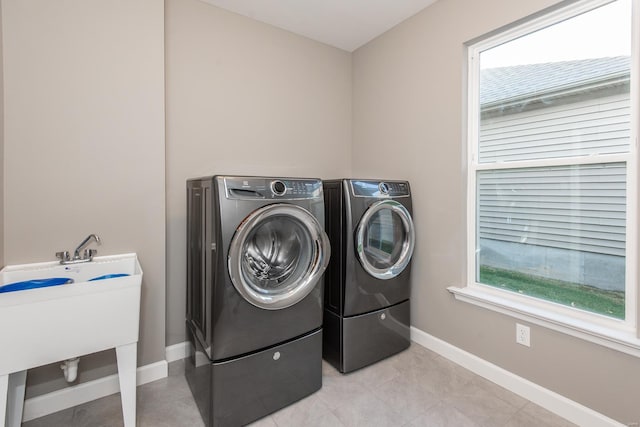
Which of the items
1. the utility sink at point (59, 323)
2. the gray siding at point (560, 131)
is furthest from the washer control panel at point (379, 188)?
the utility sink at point (59, 323)

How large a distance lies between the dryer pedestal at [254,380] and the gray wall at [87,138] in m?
0.52

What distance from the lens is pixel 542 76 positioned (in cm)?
180

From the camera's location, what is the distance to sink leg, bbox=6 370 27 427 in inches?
53.9

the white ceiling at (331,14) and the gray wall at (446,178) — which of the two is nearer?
the gray wall at (446,178)

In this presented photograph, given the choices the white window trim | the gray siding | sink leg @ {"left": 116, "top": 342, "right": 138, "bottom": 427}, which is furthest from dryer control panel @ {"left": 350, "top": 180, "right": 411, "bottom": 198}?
sink leg @ {"left": 116, "top": 342, "right": 138, "bottom": 427}

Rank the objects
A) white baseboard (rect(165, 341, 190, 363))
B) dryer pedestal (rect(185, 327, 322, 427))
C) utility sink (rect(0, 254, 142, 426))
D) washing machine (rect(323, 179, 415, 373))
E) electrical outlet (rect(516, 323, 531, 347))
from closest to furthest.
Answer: utility sink (rect(0, 254, 142, 426)) → dryer pedestal (rect(185, 327, 322, 427)) → electrical outlet (rect(516, 323, 531, 347)) → washing machine (rect(323, 179, 415, 373)) → white baseboard (rect(165, 341, 190, 363))

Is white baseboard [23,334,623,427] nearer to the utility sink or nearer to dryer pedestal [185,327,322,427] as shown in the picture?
the utility sink

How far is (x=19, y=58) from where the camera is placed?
5.07 ft

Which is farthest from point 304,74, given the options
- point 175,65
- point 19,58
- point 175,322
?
point 175,322

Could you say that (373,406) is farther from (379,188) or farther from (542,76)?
(542,76)

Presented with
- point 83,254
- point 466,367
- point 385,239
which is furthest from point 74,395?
point 466,367

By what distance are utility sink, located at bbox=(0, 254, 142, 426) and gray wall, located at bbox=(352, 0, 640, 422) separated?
1887mm

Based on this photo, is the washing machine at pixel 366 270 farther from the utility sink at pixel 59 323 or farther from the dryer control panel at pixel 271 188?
the utility sink at pixel 59 323

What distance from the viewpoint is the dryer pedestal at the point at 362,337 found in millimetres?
1987
